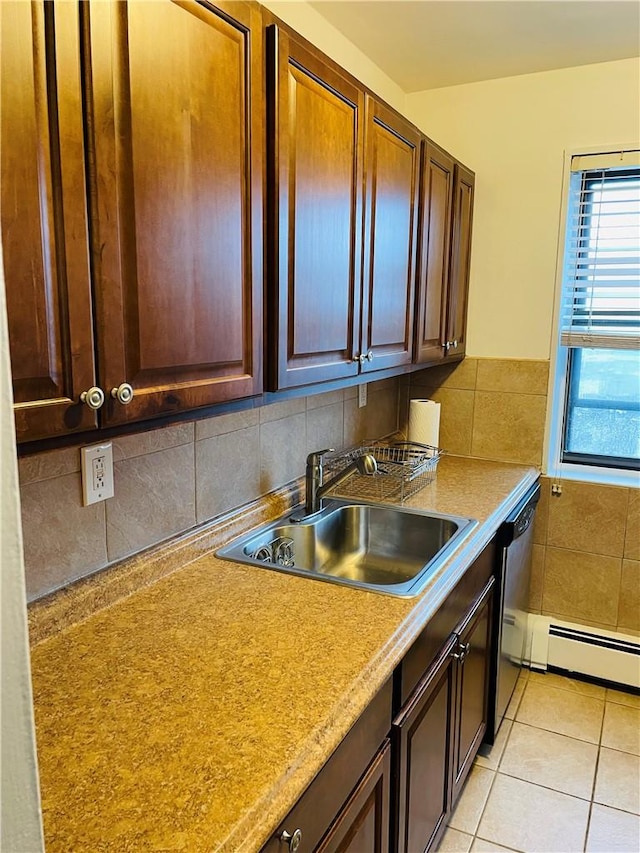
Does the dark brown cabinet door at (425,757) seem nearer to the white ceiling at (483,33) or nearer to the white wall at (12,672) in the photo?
the white wall at (12,672)

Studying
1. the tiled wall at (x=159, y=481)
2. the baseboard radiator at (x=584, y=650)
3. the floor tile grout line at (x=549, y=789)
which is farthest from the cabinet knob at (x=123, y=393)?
the baseboard radiator at (x=584, y=650)

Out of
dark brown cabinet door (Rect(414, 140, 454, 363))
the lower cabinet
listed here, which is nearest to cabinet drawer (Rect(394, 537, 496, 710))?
the lower cabinet

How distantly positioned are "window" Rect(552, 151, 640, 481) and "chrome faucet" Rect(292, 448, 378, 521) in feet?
3.77

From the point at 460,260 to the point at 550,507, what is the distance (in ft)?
3.78

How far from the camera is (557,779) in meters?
2.18

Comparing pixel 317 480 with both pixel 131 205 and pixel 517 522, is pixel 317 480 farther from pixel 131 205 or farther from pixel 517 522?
pixel 131 205

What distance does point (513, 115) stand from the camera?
2.68 m

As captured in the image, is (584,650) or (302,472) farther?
(584,650)

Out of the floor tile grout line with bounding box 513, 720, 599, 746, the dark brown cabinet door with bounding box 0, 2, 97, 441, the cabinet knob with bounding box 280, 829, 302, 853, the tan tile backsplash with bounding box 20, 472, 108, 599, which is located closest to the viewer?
the dark brown cabinet door with bounding box 0, 2, 97, 441

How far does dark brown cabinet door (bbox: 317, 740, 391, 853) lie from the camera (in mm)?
1112

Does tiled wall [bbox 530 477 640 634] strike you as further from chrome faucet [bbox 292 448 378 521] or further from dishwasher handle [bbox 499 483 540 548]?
chrome faucet [bbox 292 448 378 521]

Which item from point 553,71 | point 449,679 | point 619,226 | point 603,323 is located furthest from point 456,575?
point 553,71

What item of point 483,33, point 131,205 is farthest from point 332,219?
point 483,33

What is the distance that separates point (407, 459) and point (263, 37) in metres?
1.64
